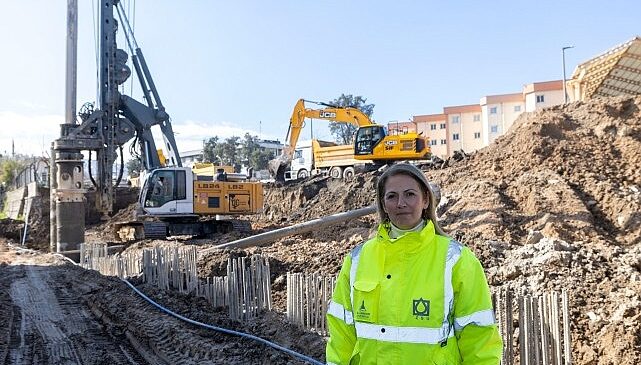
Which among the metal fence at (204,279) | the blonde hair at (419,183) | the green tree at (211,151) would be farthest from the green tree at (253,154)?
the blonde hair at (419,183)

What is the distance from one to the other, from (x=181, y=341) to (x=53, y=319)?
330 centimetres

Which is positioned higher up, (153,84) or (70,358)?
(153,84)

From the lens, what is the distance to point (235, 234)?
18641mm

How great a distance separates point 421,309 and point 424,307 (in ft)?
0.04

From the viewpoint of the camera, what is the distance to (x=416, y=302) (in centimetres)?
213

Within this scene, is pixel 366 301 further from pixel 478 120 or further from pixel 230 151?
pixel 230 151

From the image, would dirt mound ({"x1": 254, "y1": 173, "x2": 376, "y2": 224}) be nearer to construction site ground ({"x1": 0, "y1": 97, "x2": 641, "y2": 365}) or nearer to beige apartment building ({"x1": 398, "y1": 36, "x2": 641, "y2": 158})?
construction site ground ({"x1": 0, "y1": 97, "x2": 641, "y2": 365})

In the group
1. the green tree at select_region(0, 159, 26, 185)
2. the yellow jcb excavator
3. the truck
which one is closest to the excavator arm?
the yellow jcb excavator

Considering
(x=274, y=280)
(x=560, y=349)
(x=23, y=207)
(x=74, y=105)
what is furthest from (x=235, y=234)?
(x=23, y=207)

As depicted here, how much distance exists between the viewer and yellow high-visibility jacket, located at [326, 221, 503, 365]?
2.10 m

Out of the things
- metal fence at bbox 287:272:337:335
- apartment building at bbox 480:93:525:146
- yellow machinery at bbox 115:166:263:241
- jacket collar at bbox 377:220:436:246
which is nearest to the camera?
jacket collar at bbox 377:220:436:246

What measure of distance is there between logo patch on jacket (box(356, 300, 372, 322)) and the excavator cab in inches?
859

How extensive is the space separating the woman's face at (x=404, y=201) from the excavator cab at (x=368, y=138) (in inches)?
851

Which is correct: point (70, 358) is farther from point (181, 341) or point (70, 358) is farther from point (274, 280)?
point (274, 280)
